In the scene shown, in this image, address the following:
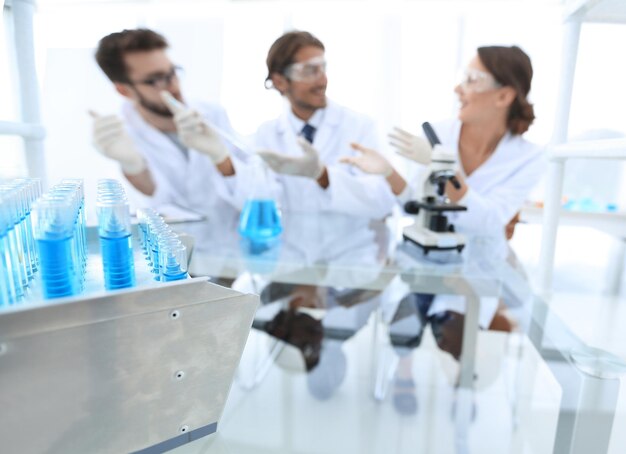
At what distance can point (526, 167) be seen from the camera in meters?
1.25

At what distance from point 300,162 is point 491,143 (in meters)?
0.63

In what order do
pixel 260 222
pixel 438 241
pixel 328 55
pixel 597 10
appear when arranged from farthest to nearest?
pixel 328 55 < pixel 260 222 < pixel 438 241 < pixel 597 10

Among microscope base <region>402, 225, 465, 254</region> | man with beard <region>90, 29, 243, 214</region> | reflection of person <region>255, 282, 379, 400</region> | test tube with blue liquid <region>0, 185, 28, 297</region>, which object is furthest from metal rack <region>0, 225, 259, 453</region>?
man with beard <region>90, 29, 243, 214</region>

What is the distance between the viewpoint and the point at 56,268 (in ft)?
0.95

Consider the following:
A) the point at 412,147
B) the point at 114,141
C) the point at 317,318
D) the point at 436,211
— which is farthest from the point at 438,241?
the point at 114,141

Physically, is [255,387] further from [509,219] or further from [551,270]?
[509,219]

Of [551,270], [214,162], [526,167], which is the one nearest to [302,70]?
[214,162]

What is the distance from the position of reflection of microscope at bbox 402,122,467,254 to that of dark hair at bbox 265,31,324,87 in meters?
0.63

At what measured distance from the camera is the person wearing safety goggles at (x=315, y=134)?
1328 mm

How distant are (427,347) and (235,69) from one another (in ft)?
3.92

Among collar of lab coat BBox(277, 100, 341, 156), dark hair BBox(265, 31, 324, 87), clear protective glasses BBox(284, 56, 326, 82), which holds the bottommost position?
collar of lab coat BBox(277, 100, 341, 156)

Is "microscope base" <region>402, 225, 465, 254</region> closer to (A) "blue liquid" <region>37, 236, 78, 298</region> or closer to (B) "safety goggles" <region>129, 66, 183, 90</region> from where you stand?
(A) "blue liquid" <region>37, 236, 78, 298</region>

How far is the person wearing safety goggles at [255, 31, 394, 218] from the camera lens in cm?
133

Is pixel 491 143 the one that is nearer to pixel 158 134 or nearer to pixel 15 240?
pixel 158 134
